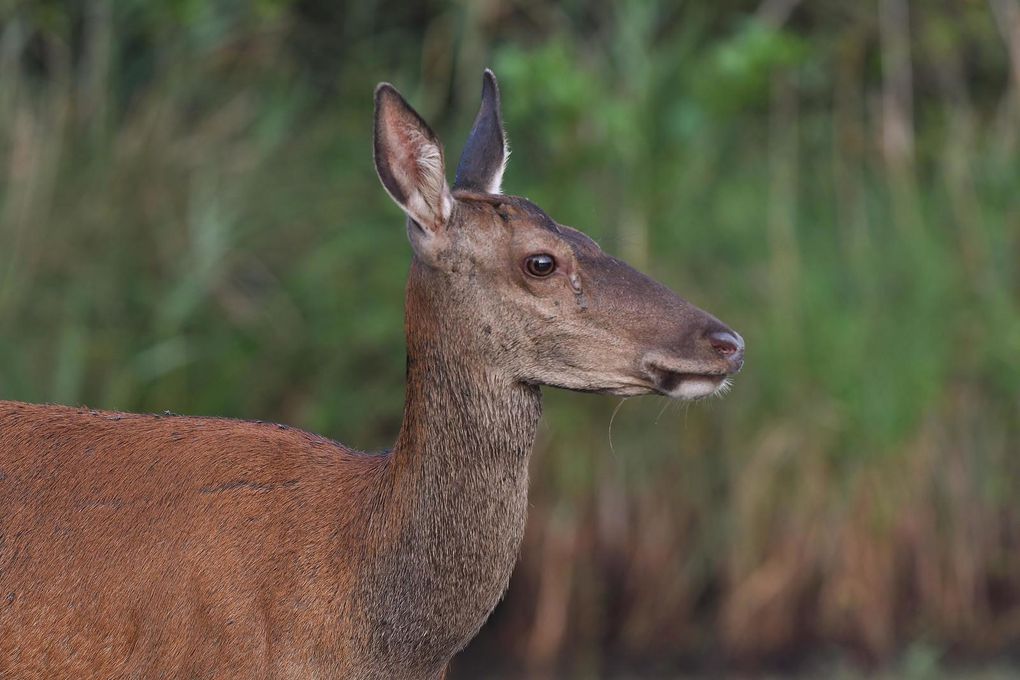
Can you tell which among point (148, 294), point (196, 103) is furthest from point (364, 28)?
point (148, 294)

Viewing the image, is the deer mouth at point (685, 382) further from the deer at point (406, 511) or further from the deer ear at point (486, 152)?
the deer ear at point (486, 152)

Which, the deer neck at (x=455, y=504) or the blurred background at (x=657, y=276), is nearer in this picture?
the deer neck at (x=455, y=504)

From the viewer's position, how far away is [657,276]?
29.3 ft

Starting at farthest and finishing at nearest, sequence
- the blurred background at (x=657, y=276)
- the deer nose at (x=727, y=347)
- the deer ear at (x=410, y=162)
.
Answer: the blurred background at (x=657, y=276) < the deer ear at (x=410, y=162) < the deer nose at (x=727, y=347)

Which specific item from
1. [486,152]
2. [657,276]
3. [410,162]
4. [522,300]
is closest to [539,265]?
[522,300]

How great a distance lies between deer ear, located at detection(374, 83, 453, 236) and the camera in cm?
427

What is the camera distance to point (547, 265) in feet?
14.1

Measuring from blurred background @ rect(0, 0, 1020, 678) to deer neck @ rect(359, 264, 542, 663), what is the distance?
153 inches

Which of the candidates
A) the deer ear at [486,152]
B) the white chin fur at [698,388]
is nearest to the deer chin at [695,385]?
the white chin fur at [698,388]

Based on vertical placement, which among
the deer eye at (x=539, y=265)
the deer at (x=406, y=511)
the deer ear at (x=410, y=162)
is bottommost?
the deer at (x=406, y=511)

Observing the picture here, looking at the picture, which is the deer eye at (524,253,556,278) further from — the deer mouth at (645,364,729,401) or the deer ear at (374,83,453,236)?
the deer mouth at (645,364,729,401)

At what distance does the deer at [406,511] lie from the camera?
165 inches

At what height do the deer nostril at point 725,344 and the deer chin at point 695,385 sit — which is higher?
the deer nostril at point 725,344

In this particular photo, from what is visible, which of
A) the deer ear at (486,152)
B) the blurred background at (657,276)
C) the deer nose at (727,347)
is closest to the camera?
the deer nose at (727,347)
